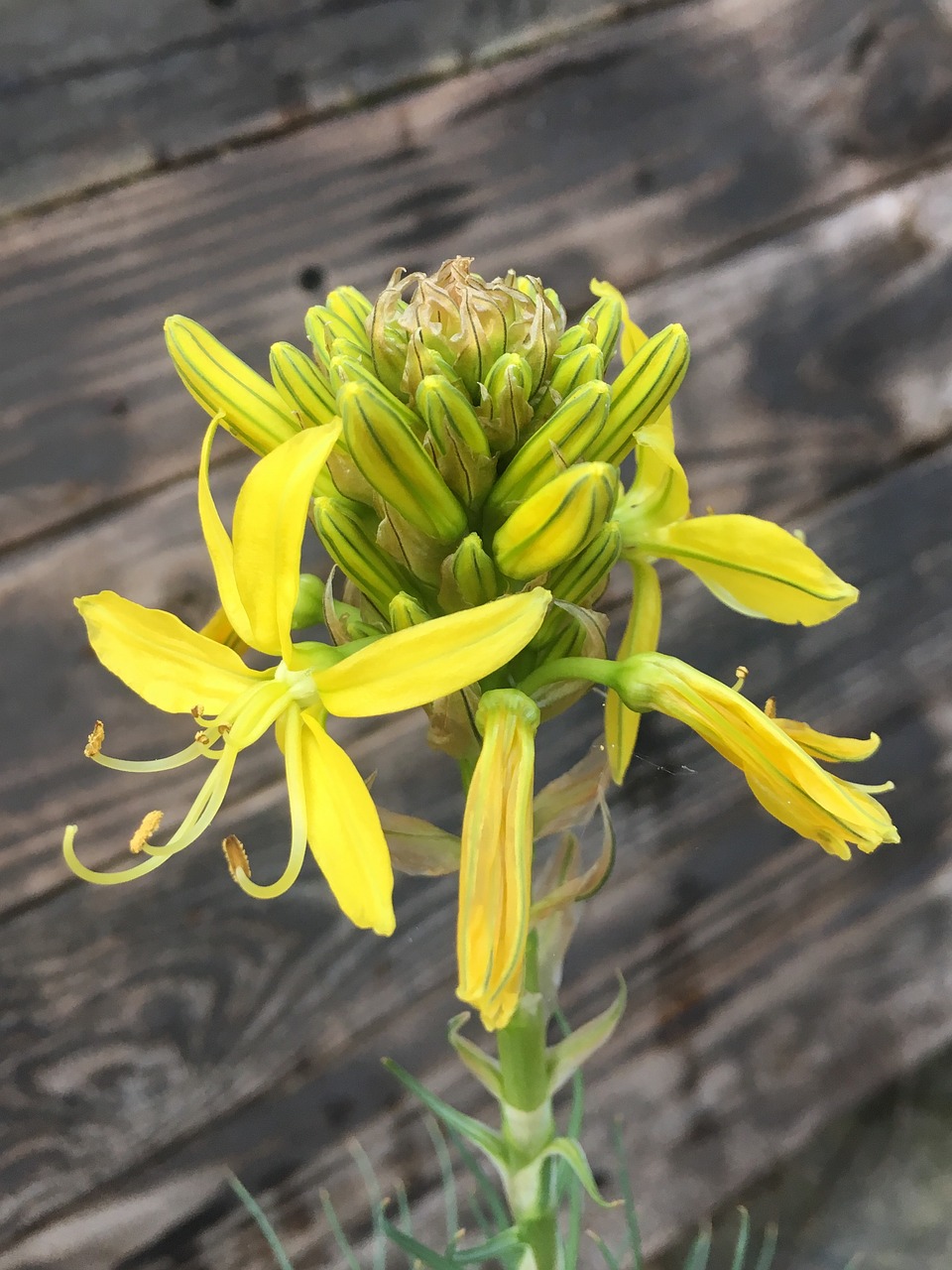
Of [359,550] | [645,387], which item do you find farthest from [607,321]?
[359,550]

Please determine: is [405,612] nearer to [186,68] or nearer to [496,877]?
[496,877]

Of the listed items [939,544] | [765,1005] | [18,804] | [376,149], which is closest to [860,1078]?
[765,1005]

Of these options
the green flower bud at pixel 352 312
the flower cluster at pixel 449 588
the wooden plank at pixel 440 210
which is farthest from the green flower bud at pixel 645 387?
the wooden plank at pixel 440 210

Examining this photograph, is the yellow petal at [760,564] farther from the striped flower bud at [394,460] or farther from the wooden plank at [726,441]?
the wooden plank at [726,441]

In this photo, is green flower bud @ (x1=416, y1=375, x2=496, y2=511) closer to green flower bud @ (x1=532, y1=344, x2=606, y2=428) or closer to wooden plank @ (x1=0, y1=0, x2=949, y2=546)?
green flower bud @ (x1=532, y1=344, x2=606, y2=428)

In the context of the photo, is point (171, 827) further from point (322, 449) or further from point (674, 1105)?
point (674, 1105)

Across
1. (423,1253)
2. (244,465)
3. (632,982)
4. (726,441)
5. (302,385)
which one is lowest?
(632,982)
